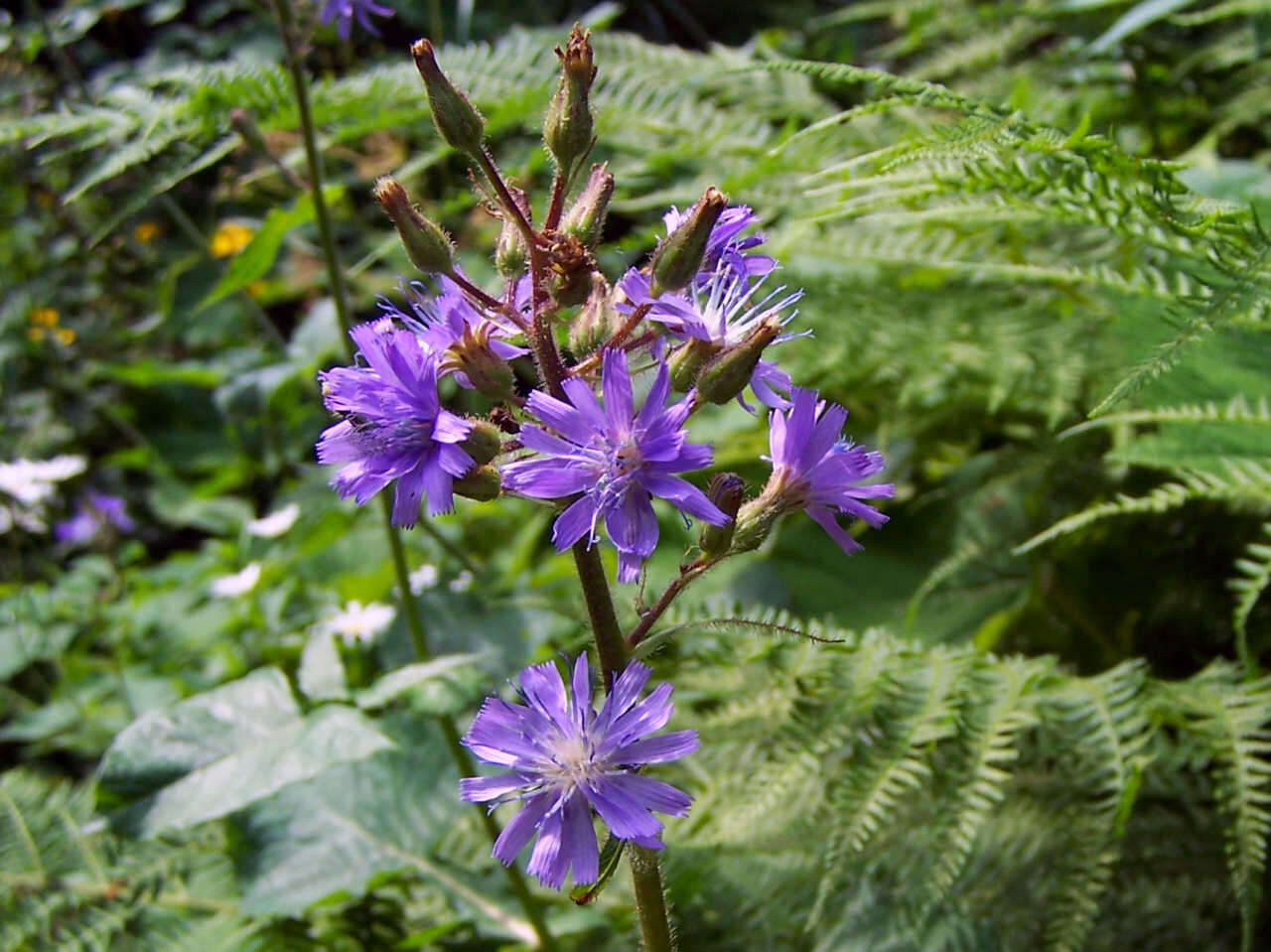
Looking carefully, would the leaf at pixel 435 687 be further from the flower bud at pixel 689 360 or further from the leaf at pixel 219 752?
the flower bud at pixel 689 360

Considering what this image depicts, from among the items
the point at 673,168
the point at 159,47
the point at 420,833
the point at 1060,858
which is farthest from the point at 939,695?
the point at 159,47

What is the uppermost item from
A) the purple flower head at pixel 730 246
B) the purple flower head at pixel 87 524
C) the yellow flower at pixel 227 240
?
the purple flower head at pixel 730 246

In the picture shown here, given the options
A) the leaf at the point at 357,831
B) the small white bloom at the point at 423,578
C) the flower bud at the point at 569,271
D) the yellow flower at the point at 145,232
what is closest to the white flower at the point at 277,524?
the small white bloom at the point at 423,578

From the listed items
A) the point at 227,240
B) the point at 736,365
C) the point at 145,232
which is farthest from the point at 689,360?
the point at 145,232

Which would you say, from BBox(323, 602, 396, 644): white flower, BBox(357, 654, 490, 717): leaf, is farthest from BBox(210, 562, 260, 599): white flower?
BBox(357, 654, 490, 717): leaf

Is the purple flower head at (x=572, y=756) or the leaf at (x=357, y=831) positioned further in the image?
the leaf at (x=357, y=831)

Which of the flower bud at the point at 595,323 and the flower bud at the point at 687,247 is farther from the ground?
the flower bud at the point at 687,247

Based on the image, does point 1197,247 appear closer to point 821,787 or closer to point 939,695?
point 939,695
